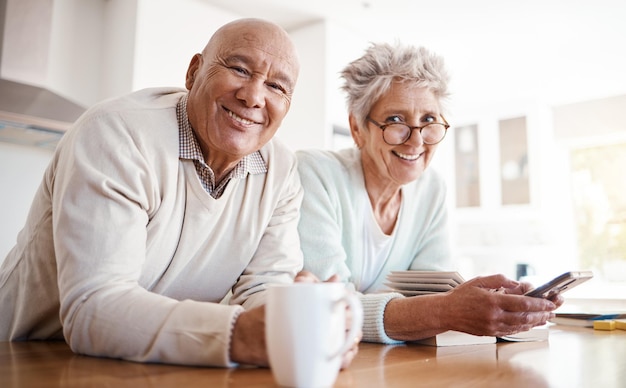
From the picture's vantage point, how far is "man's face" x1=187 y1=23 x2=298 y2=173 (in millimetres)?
1063

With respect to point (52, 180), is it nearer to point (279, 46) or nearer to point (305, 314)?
point (279, 46)

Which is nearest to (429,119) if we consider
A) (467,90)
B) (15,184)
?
(15,184)

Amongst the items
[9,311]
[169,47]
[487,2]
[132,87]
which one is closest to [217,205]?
[9,311]

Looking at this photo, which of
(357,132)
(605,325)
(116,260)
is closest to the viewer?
(116,260)

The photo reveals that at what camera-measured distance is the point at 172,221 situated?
100cm

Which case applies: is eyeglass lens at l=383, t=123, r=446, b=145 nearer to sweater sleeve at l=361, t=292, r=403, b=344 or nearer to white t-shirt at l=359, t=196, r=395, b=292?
white t-shirt at l=359, t=196, r=395, b=292

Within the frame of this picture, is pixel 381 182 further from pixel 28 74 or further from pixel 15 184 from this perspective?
pixel 15 184

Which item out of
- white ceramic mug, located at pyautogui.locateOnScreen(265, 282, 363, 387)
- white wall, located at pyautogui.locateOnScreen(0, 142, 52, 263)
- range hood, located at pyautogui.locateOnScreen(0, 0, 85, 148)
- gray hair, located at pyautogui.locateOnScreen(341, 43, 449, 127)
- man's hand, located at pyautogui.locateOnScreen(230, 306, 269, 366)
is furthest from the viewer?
white wall, located at pyautogui.locateOnScreen(0, 142, 52, 263)

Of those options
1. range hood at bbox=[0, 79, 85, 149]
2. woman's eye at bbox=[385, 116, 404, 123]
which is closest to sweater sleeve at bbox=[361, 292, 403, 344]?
woman's eye at bbox=[385, 116, 404, 123]

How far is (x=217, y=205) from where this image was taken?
105 centimetres

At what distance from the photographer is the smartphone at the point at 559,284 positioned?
99cm

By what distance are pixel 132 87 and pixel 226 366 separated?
9.41ft

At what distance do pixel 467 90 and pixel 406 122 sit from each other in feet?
12.8

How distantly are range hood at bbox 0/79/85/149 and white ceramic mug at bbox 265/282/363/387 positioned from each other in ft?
9.00
